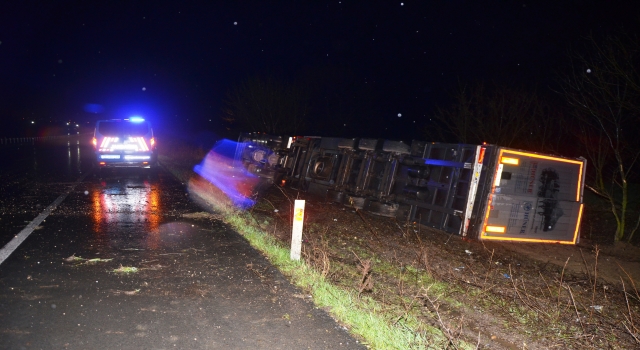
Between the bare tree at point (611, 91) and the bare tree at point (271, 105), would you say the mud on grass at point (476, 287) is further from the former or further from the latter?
the bare tree at point (271, 105)

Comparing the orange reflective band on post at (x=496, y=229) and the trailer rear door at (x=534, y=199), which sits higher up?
the trailer rear door at (x=534, y=199)

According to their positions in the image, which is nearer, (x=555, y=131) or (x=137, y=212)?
(x=137, y=212)

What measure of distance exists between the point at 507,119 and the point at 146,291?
1605 cm

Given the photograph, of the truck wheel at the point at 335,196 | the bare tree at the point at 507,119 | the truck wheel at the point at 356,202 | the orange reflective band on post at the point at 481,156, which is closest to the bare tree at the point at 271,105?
the bare tree at the point at 507,119

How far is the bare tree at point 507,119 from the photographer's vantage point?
653 inches

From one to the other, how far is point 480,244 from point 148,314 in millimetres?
6509

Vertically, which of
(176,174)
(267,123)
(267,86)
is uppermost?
(267,86)

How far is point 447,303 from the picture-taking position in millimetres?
5266

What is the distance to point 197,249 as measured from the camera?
6844 mm

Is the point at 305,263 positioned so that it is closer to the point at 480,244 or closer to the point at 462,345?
the point at 462,345

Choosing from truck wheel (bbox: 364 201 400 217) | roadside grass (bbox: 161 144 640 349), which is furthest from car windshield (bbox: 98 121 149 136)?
roadside grass (bbox: 161 144 640 349)

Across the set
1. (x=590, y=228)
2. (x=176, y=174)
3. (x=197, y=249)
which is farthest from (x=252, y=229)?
(x=176, y=174)

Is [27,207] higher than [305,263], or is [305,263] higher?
[305,263]

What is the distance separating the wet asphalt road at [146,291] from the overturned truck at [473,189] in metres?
4.40
